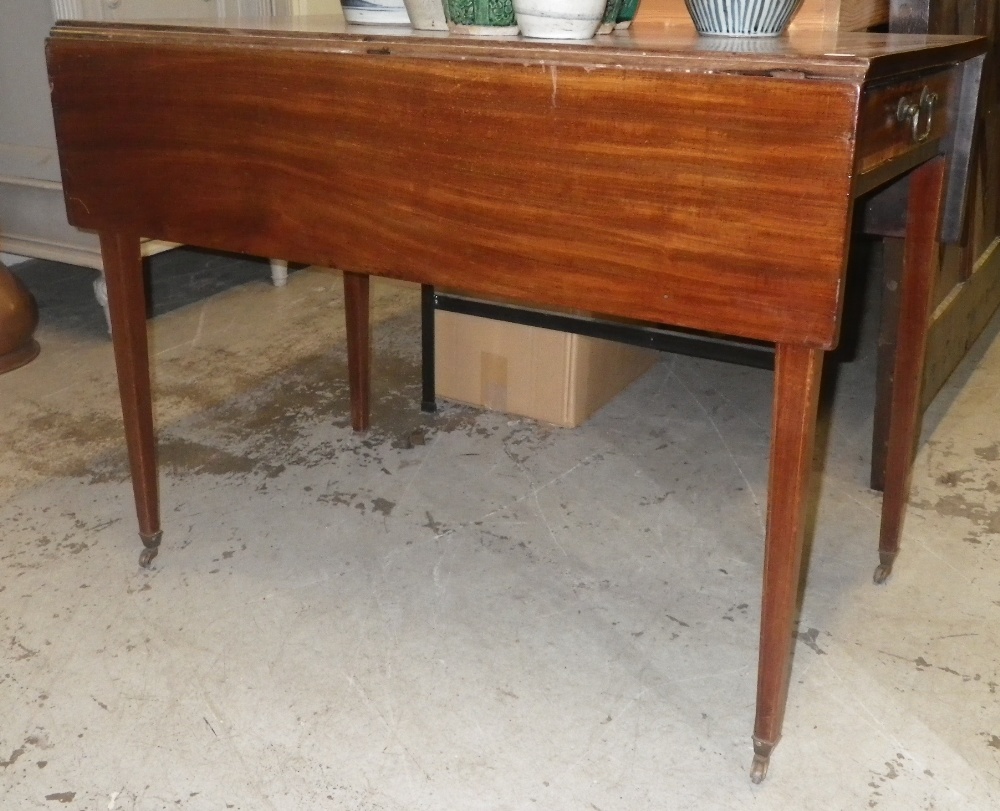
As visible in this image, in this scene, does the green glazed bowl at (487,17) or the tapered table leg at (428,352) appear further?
the tapered table leg at (428,352)

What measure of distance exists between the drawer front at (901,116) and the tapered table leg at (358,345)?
3.43 feet

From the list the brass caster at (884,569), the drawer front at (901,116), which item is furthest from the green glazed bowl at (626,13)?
the brass caster at (884,569)

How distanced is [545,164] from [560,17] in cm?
17

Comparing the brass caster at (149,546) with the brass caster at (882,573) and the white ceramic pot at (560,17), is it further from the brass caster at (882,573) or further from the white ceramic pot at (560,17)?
the brass caster at (882,573)

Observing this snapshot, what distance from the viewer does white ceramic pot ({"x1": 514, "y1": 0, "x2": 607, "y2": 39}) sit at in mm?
1066

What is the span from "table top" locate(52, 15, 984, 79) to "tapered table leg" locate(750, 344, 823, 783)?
263 mm

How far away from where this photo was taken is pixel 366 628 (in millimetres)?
1405

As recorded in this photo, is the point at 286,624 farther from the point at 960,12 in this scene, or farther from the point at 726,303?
the point at 960,12

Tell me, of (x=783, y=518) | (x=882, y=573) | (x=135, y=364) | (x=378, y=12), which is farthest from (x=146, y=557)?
(x=882, y=573)

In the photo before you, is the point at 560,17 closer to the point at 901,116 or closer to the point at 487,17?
the point at 487,17

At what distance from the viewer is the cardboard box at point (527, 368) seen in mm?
2047

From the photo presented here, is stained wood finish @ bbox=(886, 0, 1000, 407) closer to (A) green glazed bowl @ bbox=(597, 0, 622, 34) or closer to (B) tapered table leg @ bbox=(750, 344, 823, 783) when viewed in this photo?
(A) green glazed bowl @ bbox=(597, 0, 622, 34)

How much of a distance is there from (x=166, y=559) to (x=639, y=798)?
0.83 m

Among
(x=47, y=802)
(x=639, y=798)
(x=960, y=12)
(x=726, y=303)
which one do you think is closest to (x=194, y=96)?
(x=726, y=303)
